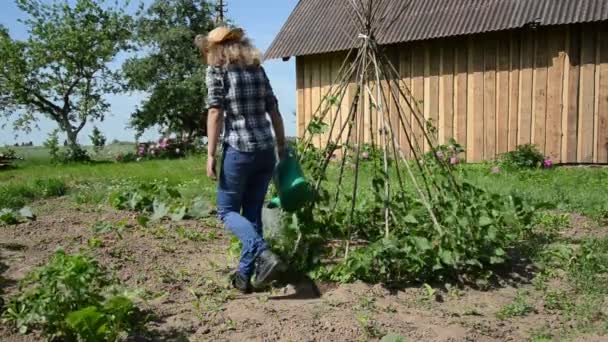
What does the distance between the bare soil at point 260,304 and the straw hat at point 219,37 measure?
1485 millimetres

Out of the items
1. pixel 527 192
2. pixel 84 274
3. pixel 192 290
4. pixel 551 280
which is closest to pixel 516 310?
pixel 551 280

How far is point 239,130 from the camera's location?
140 inches

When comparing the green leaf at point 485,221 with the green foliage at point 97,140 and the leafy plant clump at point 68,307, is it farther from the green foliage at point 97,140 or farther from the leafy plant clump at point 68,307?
the green foliage at point 97,140

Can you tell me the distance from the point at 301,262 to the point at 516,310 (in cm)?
137

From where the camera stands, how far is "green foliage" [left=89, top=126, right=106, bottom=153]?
56.5ft

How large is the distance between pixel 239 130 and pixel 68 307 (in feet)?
4.46

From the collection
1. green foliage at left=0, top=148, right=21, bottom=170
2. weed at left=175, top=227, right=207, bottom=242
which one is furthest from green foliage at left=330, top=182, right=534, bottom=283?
green foliage at left=0, top=148, right=21, bottom=170

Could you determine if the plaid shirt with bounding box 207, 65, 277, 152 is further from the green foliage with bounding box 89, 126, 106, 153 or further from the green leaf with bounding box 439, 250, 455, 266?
the green foliage with bounding box 89, 126, 106, 153

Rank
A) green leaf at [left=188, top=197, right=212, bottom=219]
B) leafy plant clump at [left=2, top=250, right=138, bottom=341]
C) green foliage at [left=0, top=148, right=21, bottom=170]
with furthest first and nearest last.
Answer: green foliage at [left=0, top=148, right=21, bottom=170], green leaf at [left=188, top=197, right=212, bottom=219], leafy plant clump at [left=2, top=250, right=138, bottom=341]

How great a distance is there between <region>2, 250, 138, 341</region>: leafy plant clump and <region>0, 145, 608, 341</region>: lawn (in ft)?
0.28

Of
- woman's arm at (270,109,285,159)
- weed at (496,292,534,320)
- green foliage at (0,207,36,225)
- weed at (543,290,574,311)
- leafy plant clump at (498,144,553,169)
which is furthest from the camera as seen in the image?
leafy plant clump at (498,144,553,169)

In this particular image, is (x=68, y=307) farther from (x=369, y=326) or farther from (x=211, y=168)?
(x=369, y=326)

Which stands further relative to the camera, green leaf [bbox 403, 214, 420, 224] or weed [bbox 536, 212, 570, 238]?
weed [bbox 536, 212, 570, 238]

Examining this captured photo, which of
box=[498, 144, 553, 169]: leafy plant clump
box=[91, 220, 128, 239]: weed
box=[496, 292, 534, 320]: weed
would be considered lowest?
box=[496, 292, 534, 320]: weed
